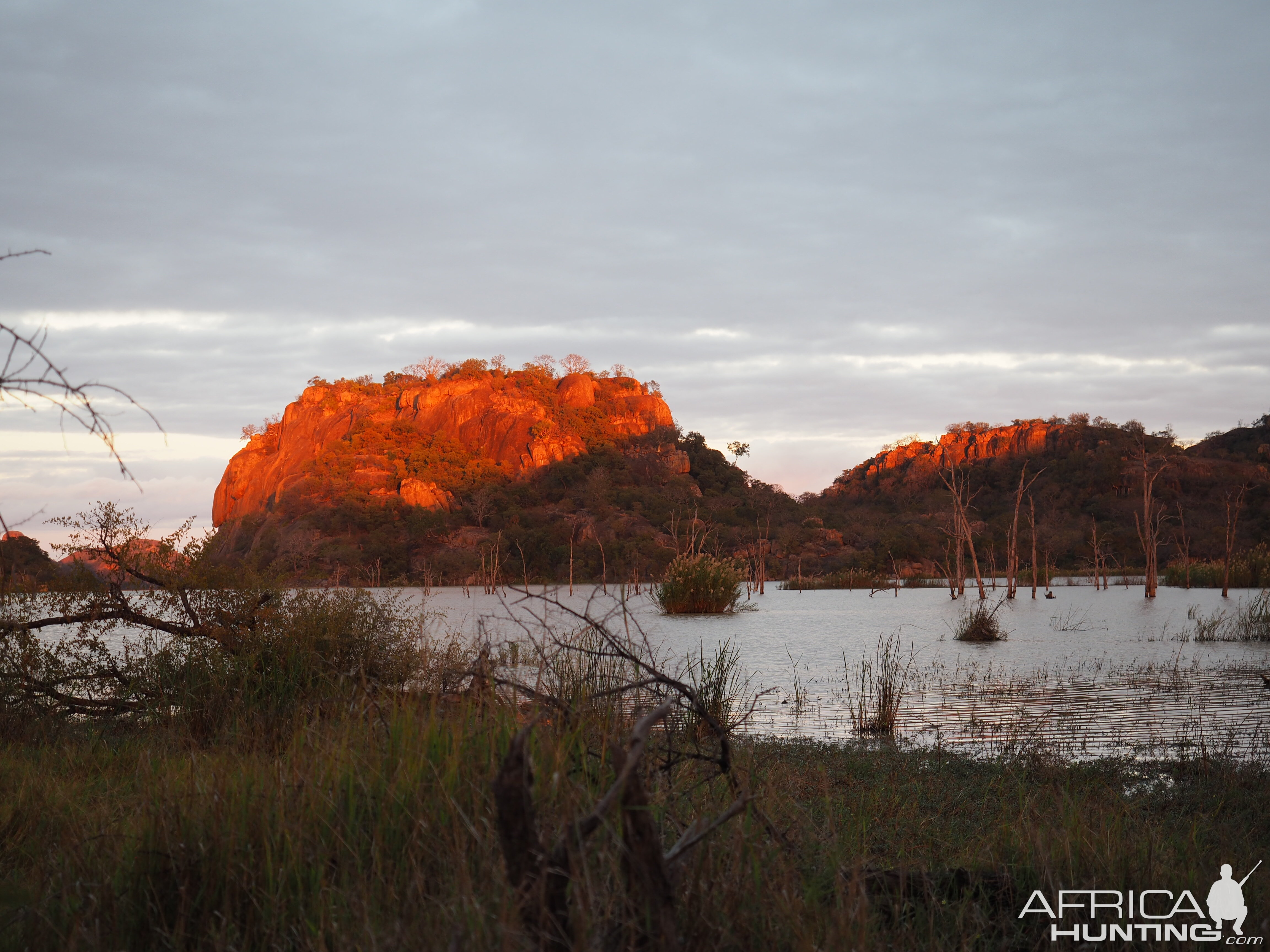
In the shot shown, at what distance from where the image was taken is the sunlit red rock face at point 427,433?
265 ft

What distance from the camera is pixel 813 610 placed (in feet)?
96.3

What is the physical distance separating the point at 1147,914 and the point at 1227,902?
0.87ft

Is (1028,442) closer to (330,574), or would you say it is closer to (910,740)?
(330,574)

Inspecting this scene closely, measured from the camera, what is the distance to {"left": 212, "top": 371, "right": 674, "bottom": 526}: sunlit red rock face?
3177 inches

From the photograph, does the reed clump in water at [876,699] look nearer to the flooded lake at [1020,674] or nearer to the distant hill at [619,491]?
the flooded lake at [1020,674]

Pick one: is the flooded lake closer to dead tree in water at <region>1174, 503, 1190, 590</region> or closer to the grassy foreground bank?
A: the grassy foreground bank

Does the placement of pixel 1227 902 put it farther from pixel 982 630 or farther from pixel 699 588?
pixel 699 588

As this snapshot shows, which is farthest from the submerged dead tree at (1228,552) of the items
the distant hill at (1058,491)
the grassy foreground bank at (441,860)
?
the grassy foreground bank at (441,860)

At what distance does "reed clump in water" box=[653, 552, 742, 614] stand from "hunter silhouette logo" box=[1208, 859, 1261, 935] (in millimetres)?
21058

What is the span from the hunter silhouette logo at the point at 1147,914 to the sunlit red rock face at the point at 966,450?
89.8 metres

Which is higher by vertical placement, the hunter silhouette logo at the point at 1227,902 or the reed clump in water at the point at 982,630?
the hunter silhouette logo at the point at 1227,902

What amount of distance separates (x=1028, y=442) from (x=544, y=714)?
101m

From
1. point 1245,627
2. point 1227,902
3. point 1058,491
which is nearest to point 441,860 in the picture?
point 1227,902

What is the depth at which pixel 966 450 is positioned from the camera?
99188 millimetres
